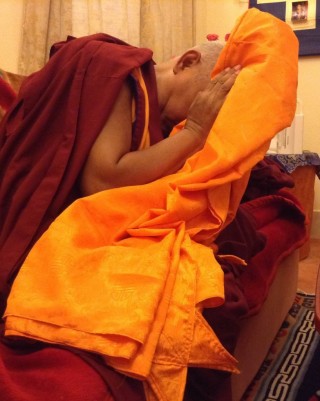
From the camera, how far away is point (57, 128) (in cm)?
81

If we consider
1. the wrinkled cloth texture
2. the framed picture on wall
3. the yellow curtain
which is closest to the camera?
the wrinkled cloth texture

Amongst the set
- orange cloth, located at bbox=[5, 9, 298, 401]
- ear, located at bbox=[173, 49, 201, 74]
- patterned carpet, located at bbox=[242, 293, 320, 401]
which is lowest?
patterned carpet, located at bbox=[242, 293, 320, 401]

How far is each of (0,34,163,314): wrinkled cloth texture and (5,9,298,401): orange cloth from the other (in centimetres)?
10

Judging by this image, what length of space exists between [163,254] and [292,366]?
2.47 ft

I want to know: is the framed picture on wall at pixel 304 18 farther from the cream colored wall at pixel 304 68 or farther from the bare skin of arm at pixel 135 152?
the bare skin of arm at pixel 135 152

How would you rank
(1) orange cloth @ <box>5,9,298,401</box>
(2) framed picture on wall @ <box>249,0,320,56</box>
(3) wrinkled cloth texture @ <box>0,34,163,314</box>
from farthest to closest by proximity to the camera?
(2) framed picture on wall @ <box>249,0,320,56</box> → (3) wrinkled cloth texture @ <box>0,34,163,314</box> → (1) orange cloth @ <box>5,9,298,401</box>

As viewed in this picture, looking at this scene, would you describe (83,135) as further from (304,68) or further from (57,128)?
(304,68)

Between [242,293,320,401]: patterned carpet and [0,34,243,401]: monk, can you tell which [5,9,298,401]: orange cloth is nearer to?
[0,34,243,401]: monk

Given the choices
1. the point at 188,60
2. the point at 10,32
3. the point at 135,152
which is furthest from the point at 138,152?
the point at 10,32

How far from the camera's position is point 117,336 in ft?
1.59

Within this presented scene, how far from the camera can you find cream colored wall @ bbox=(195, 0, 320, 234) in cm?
251

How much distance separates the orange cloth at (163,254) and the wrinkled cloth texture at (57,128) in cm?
10

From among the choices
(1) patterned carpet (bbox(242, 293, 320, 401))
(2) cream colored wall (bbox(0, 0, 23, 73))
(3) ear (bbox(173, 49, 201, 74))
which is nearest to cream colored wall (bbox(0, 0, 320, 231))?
(2) cream colored wall (bbox(0, 0, 23, 73))

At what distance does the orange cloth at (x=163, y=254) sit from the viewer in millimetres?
500
